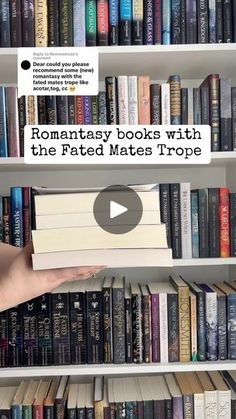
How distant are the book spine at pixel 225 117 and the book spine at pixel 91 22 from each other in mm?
327

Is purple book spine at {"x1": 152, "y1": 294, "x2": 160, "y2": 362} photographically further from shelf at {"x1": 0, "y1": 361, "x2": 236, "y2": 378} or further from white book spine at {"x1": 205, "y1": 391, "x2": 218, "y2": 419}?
white book spine at {"x1": 205, "y1": 391, "x2": 218, "y2": 419}

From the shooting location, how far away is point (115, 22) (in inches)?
44.7

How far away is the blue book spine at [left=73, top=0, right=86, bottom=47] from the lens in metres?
1.13

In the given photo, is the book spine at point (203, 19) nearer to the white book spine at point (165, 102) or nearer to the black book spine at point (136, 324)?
the white book spine at point (165, 102)

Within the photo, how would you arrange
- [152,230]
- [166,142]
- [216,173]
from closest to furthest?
[152,230] → [166,142] → [216,173]

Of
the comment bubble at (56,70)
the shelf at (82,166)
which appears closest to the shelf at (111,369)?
the shelf at (82,166)

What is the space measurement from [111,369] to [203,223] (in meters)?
0.41

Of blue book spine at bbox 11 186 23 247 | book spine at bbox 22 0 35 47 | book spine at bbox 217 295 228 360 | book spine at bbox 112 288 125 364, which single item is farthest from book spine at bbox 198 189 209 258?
book spine at bbox 22 0 35 47

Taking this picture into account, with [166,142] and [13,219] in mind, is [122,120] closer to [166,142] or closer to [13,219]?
[166,142]

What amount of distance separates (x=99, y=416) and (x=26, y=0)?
3.33 feet

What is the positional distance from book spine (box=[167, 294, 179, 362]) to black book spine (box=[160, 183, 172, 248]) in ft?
0.44

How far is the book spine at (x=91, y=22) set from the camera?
1131 mm

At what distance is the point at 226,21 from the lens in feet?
3.77

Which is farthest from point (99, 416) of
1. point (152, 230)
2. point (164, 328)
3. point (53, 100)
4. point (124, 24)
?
point (124, 24)
